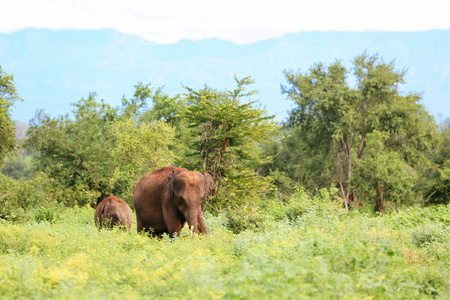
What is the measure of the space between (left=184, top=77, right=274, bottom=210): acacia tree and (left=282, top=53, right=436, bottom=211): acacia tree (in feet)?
58.2

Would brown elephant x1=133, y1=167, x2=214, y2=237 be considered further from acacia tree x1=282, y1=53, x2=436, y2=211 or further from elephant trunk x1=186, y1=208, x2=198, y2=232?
acacia tree x1=282, y1=53, x2=436, y2=211

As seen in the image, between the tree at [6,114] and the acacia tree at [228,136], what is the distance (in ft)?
28.6

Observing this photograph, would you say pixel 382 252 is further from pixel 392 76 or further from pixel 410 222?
pixel 392 76

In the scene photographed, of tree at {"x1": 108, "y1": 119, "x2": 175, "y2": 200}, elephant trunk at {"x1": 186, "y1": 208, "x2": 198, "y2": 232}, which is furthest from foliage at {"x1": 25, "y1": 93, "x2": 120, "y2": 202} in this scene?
elephant trunk at {"x1": 186, "y1": 208, "x2": 198, "y2": 232}

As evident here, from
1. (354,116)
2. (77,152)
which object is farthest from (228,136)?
(354,116)

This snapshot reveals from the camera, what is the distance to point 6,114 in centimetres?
2292

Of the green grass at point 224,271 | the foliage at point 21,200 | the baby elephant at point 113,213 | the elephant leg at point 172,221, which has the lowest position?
the foliage at point 21,200

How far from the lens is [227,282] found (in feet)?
21.9

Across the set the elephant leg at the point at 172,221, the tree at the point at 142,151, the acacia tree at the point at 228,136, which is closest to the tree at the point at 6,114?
the tree at the point at 142,151

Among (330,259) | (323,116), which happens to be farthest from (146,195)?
(323,116)

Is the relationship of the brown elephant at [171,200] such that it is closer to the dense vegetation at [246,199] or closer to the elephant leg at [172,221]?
the elephant leg at [172,221]

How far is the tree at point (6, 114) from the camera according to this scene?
72.2 feet

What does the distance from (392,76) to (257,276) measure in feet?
117

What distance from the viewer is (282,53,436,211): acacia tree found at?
123 feet
